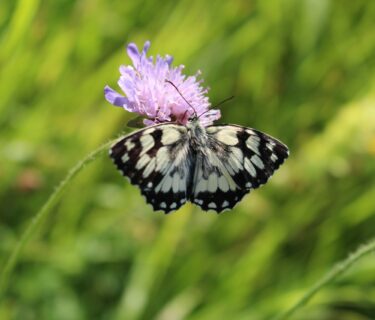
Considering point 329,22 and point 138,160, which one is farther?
point 329,22

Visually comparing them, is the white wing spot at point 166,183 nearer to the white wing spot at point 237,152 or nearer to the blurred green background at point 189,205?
the white wing spot at point 237,152

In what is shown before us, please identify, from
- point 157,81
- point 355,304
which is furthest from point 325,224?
point 157,81

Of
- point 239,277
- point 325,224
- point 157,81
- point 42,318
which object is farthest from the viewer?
point 325,224

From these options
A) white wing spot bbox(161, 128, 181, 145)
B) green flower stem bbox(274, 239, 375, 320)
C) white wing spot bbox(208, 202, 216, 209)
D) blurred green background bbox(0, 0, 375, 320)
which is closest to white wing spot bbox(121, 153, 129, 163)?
white wing spot bbox(161, 128, 181, 145)

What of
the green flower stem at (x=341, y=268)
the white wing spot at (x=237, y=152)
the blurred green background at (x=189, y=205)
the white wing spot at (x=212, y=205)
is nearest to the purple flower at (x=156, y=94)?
the white wing spot at (x=237, y=152)

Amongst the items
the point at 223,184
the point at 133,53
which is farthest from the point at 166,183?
the point at 133,53

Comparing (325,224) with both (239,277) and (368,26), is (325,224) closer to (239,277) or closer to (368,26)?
(239,277)
